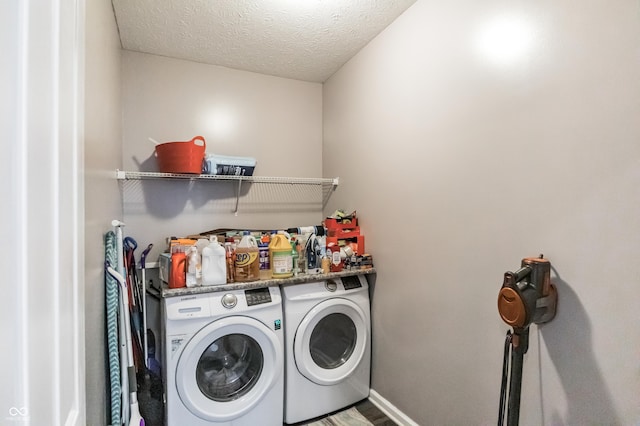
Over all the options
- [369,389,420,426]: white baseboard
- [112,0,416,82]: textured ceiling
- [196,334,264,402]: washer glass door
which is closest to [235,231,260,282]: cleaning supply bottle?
[196,334,264,402]: washer glass door

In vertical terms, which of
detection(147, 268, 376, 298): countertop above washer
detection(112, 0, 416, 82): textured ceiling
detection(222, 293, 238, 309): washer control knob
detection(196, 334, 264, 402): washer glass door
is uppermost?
detection(112, 0, 416, 82): textured ceiling

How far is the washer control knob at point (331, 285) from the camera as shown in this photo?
209 centimetres

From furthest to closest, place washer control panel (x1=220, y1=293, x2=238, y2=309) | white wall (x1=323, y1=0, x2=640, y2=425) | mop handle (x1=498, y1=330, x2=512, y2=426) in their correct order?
washer control panel (x1=220, y1=293, x2=238, y2=309) → mop handle (x1=498, y1=330, x2=512, y2=426) → white wall (x1=323, y1=0, x2=640, y2=425)

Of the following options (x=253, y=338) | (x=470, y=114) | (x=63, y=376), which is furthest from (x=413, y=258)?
(x=63, y=376)

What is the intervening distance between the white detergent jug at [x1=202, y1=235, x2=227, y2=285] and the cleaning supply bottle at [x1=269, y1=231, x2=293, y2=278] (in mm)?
310

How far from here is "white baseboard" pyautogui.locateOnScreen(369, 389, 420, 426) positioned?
190 centimetres

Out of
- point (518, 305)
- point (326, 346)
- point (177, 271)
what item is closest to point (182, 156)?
point (177, 271)

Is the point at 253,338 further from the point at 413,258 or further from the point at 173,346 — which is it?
the point at 413,258

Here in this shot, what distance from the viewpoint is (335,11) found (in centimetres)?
186

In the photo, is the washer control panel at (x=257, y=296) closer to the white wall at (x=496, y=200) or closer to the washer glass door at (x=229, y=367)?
the washer glass door at (x=229, y=367)

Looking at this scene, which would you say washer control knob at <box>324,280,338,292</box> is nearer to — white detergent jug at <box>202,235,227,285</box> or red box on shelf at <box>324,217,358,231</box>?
red box on shelf at <box>324,217,358,231</box>

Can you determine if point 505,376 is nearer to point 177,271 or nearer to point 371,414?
point 371,414

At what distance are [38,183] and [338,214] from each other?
2.06 m

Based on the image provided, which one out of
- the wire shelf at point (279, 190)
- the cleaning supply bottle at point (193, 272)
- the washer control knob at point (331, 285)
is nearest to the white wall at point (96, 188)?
the cleaning supply bottle at point (193, 272)
